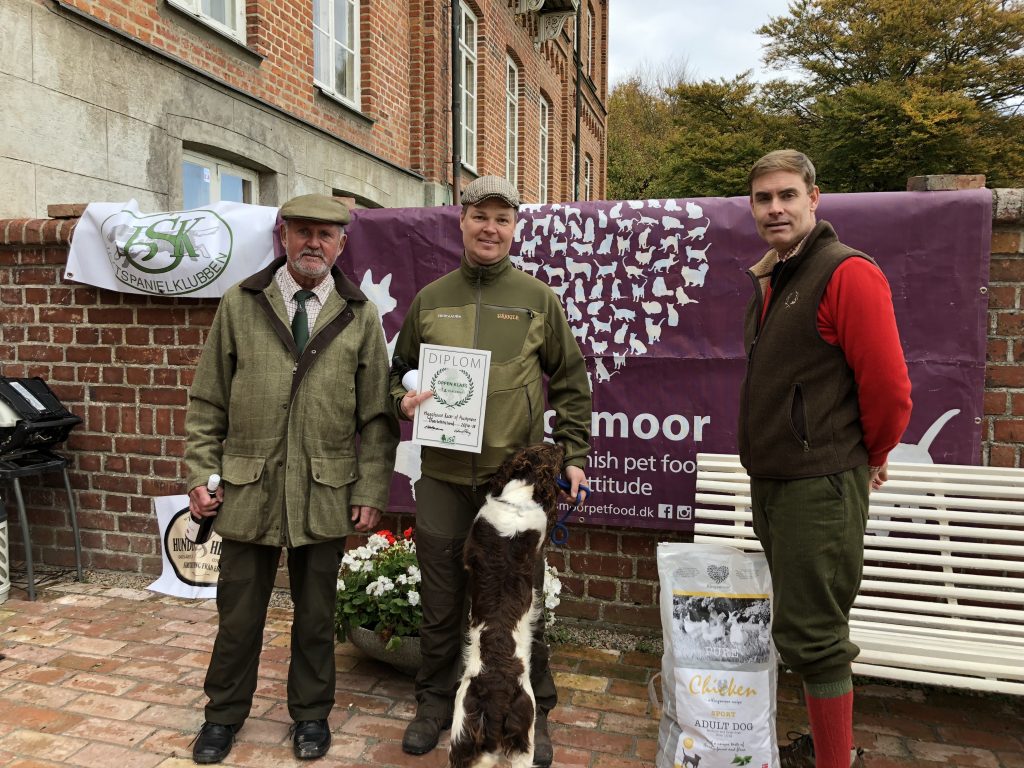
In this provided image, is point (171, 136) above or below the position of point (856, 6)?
below

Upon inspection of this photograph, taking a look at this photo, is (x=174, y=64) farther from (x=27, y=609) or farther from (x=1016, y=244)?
(x=1016, y=244)

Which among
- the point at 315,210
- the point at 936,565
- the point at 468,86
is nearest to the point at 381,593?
the point at 315,210

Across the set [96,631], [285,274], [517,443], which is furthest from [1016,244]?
[96,631]

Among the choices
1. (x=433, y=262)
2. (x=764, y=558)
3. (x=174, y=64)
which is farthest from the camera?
(x=174, y=64)

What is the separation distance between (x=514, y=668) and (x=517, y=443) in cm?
88

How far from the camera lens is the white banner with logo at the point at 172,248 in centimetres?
471

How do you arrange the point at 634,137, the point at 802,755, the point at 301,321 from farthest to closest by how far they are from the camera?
the point at 634,137 → the point at 301,321 → the point at 802,755

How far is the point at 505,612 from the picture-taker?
8.88ft

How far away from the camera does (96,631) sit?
14.2 feet

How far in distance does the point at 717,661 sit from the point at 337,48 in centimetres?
1021

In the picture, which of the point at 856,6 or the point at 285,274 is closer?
the point at 285,274

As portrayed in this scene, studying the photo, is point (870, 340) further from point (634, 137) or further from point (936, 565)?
point (634, 137)

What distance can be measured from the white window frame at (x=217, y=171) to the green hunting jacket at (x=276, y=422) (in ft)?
16.5

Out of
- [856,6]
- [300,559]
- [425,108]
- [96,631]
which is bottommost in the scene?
[96,631]
